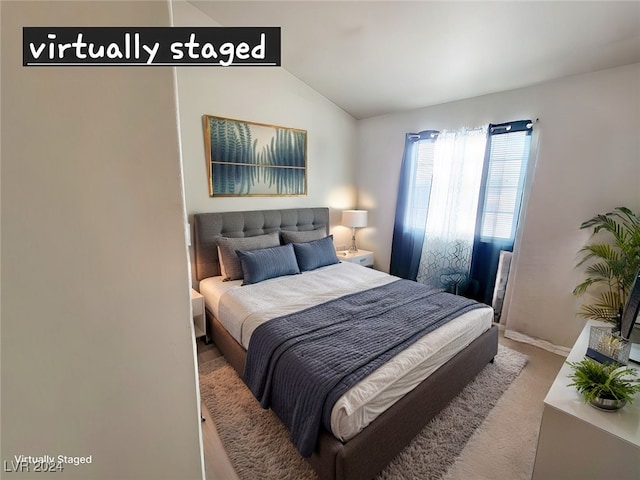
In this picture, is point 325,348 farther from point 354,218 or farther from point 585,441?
point 354,218

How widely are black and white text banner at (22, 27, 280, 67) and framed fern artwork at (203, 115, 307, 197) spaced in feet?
8.15

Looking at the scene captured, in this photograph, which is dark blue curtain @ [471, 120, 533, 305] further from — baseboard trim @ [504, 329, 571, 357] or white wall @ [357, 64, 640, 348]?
baseboard trim @ [504, 329, 571, 357]

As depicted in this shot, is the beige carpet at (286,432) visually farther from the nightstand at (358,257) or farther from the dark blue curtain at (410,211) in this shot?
the nightstand at (358,257)

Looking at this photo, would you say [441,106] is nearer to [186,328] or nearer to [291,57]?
[291,57]

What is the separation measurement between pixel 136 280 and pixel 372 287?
226 centimetres

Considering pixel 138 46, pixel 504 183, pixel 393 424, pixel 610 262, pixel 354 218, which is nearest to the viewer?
pixel 138 46

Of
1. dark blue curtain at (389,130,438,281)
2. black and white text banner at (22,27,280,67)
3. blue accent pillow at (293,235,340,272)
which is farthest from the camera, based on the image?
dark blue curtain at (389,130,438,281)

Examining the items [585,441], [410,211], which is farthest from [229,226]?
[585,441]

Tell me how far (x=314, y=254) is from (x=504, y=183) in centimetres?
210

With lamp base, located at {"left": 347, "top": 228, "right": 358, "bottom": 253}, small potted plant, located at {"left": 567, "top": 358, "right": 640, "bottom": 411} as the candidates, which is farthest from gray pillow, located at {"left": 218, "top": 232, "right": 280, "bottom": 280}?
small potted plant, located at {"left": 567, "top": 358, "right": 640, "bottom": 411}

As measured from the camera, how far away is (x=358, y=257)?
3.78 meters

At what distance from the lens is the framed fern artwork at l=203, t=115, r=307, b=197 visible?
2846 millimetres

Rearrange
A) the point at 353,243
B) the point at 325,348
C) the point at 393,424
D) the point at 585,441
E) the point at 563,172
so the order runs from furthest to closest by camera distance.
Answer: the point at 353,243 < the point at 563,172 < the point at 325,348 < the point at 393,424 < the point at 585,441

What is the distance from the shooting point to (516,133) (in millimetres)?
2684
